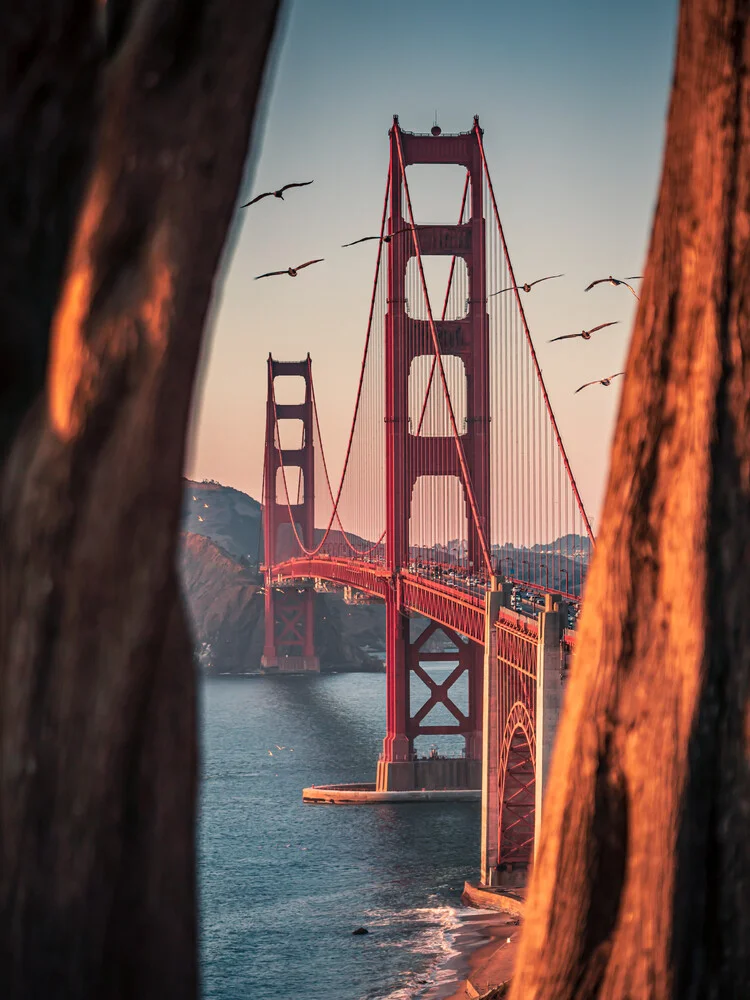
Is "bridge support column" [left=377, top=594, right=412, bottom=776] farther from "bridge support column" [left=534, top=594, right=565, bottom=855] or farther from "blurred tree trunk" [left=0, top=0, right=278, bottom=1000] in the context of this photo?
"blurred tree trunk" [left=0, top=0, right=278, bottom=1000]

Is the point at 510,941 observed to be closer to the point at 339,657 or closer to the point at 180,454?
the point at 180,454

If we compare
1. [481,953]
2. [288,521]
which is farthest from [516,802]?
[288,521]

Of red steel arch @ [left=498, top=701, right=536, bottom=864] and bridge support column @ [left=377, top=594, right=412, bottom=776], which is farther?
bridge support column @ [left=377, top=594, right=412, bottom=776]

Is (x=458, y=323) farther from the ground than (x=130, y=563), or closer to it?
farther from the ground

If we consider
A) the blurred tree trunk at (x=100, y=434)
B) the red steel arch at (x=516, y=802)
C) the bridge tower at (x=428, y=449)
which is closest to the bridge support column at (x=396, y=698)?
the bridge tower at (x=428, y=449)

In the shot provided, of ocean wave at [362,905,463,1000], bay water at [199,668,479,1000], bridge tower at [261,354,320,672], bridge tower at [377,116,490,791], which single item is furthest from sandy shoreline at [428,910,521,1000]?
bridge tower at [261,354,320,672]

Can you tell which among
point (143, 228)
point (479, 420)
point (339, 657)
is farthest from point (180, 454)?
point (339, 657)
